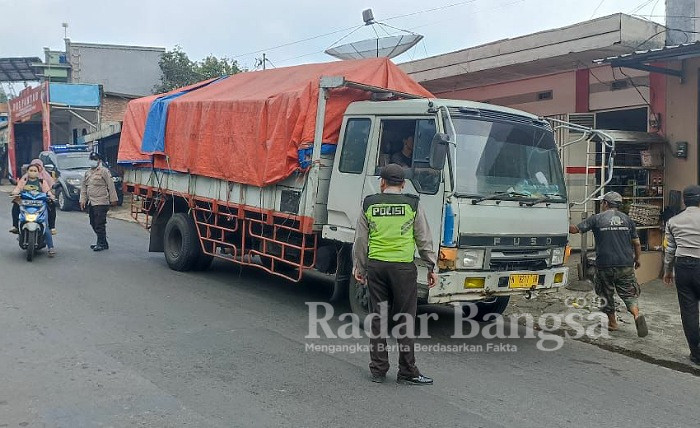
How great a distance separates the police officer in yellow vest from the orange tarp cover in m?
2.18

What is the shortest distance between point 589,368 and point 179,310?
4317 millimetres

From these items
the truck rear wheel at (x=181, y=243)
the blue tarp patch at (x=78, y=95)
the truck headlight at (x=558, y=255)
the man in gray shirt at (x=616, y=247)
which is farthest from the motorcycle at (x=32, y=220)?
the blue tarp patch at (x=78, y=95)

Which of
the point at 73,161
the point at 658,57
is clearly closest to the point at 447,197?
the point at 658,57

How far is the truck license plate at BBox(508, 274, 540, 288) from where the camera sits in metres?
6.27

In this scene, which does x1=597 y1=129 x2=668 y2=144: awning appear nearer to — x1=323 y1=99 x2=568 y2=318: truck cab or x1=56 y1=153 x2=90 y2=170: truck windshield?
x1=323 y1=99 x2=568 y2=318: truck cab

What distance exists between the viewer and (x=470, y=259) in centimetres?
602

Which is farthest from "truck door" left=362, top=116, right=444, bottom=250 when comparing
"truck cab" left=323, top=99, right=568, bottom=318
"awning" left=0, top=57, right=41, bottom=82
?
"awning" left=0, top=57, right=41, bottom=82

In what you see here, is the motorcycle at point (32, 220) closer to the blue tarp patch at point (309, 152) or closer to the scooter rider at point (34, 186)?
the scooter rider at point (34, 186)

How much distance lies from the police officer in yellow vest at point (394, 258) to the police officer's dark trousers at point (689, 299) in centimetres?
262

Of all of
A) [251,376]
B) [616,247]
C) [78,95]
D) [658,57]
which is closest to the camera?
[251,376]

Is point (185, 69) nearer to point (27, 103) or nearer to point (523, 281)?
point (27, 103)

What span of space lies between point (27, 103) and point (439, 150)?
2831cm

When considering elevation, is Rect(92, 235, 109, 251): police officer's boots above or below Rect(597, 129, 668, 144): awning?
below

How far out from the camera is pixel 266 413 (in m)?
4.36
